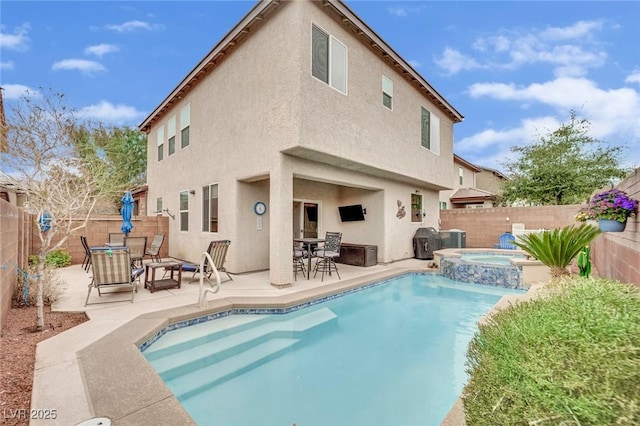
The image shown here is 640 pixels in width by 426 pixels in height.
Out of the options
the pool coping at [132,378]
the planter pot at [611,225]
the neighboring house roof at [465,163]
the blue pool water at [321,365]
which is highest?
the neighboring house roof at [465,163]

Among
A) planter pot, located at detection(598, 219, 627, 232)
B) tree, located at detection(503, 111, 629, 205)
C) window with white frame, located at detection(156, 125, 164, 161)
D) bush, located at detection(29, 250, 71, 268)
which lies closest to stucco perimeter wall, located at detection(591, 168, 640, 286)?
planter pot, located at detection(598, 219, 627, 232)

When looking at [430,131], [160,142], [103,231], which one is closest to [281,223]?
[430,131]

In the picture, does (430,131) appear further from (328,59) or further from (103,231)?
(103,231)

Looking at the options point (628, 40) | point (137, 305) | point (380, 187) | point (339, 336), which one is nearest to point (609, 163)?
point (628, 40)

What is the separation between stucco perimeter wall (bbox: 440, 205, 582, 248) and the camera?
50.8 ft

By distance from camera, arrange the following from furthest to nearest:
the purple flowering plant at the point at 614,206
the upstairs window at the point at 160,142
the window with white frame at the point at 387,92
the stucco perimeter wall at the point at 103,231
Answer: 1. the upstairs window at the point at 160,142
2. the stucco perimeter wall at the point at 103,231
3. the window with white frame at the point at 387,92
4. the purple flowering plant at the point at 614,206

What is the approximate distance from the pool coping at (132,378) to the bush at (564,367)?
0.74m

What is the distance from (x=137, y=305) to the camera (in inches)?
246

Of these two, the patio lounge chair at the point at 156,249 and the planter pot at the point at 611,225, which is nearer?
the planter pot at the point at 611,225

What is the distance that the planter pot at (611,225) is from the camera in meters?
4.94

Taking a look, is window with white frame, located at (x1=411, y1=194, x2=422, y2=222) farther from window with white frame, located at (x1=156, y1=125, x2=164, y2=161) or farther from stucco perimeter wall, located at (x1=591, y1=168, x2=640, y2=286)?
window with white frame, located at (x1=156, y1=125, x2=164, y2=161)

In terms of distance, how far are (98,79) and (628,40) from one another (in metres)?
36.3

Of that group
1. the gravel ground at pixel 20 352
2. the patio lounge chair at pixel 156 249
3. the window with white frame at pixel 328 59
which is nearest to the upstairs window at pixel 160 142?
the patio lounge chair at pixel 156 249

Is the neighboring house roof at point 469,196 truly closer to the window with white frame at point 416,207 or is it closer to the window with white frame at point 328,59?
the window with white frame at point 416,207
